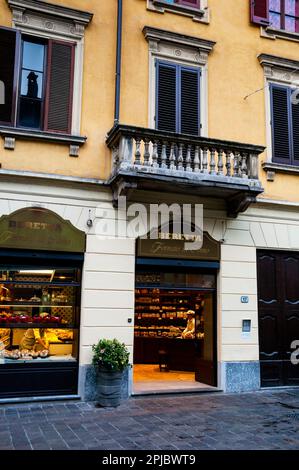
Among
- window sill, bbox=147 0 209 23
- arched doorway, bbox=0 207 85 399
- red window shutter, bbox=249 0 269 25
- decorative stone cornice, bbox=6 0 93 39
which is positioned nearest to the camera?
arched doorway, bbox=0 207 85 399

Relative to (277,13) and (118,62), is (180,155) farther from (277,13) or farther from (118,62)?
(277,13)

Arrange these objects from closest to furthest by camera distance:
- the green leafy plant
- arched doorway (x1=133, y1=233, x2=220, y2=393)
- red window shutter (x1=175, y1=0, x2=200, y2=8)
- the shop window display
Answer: the green leafy plant, the shop window display, arched doorway (x1=133, y1=233, x2=220, y2=393), red window shutter (x1=175, y1=0, x2=200, y2=8)

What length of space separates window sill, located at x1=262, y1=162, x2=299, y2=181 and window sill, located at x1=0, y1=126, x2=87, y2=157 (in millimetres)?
4420

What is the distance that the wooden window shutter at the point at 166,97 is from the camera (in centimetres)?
1058

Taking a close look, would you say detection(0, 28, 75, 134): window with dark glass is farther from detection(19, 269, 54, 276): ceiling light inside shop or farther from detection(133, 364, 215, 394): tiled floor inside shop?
detection(133, 364, 215, 394): tiled floor inside shop

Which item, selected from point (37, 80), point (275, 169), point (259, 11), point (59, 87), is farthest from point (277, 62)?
point (37, 80)

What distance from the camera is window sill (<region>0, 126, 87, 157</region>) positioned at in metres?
9.19

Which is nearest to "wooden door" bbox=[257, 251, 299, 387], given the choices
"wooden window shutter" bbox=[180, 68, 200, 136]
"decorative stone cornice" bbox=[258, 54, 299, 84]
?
"wooden window shutter" bbox=[180, 68, 200, 136]

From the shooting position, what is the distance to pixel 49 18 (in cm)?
989

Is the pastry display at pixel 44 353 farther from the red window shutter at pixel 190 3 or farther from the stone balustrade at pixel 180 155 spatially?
the red window shutter at pixel 190 3

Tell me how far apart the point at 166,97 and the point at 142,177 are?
2591mm

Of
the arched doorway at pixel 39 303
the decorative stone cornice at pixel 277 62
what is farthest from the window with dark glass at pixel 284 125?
the arched doorway at pixel 39 303

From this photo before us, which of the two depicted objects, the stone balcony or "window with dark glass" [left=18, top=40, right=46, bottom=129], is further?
"window with dark glass" [left=18, top=40, right=46, bottom=129]

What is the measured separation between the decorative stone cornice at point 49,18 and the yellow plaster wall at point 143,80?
19 cm
